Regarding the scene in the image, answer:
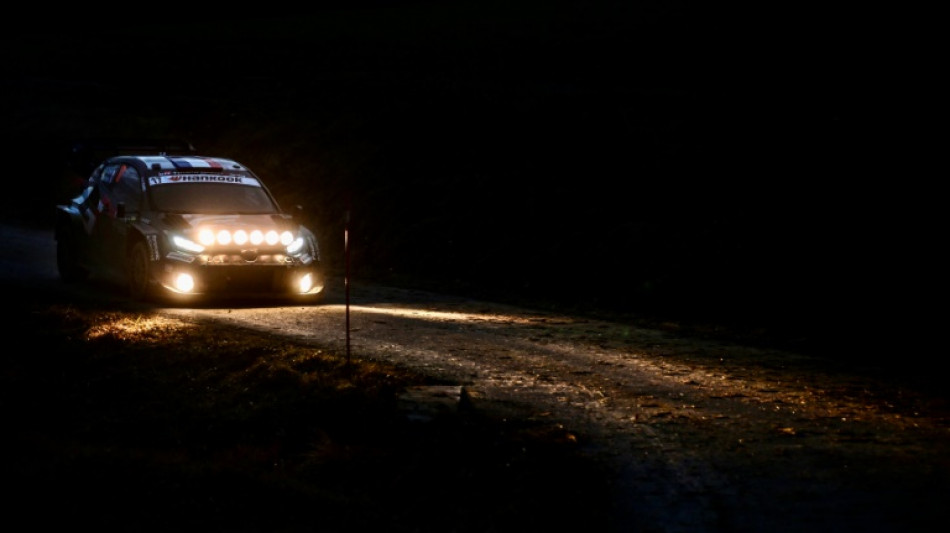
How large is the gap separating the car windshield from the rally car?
0.04 ft

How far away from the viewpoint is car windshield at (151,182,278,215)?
1600 centimetres

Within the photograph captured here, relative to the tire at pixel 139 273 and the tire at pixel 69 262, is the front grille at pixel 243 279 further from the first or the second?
the tire at pixel 69 262

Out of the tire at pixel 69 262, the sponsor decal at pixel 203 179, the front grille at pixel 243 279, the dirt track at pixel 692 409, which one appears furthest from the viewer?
the tire at pixel 69 262

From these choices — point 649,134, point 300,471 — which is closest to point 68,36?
point 649,134

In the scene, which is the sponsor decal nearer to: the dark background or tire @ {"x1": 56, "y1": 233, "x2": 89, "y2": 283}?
tire @ {"x1": 56, "y1": 233, "x2": 89, "y2": 283}

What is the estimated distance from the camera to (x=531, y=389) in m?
10.8

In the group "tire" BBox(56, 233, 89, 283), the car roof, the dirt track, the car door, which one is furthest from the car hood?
"tire" BBox(56, 233, 89, 283)

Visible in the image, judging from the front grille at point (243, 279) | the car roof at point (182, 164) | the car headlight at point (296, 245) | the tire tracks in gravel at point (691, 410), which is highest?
the car roof at point (182, 164)

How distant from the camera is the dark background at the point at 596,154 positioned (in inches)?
653

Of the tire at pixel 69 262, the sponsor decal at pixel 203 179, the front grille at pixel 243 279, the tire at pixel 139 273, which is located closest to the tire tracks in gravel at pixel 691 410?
the front grille at pixel 243 279

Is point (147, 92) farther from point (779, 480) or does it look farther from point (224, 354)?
point (779, 480)

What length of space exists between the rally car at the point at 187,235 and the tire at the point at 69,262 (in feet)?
0.07

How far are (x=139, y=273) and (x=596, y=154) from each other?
1141 centimetres

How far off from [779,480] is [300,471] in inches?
127
